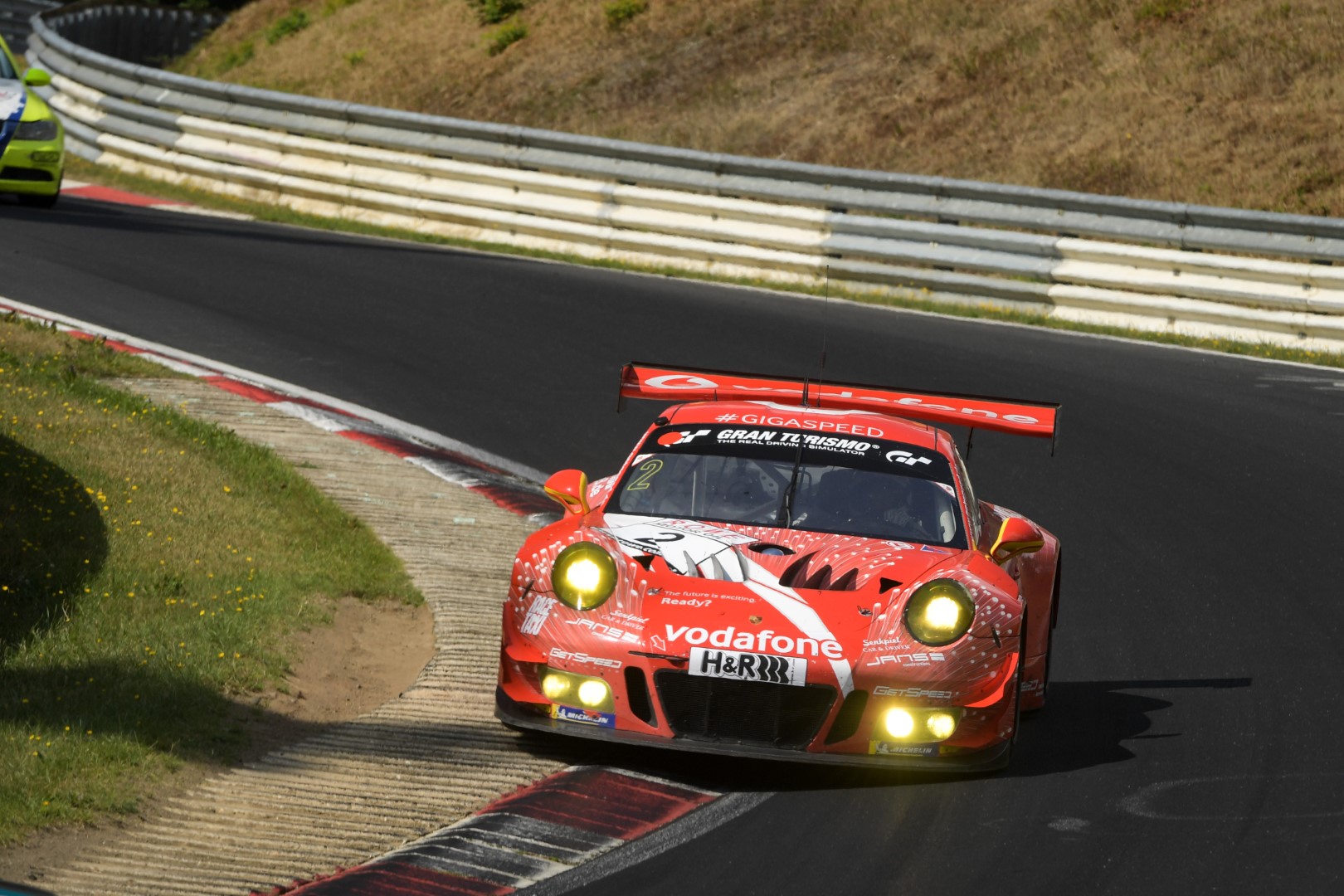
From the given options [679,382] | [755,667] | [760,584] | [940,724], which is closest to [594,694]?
[755,667]

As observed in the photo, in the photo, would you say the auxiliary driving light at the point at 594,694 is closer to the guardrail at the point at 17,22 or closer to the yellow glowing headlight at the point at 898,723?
the yellow glowing headlight at the point at 898,723

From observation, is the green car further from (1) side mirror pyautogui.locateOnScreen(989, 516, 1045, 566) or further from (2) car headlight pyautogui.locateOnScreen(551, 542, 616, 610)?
(1) side mirror pyautogui.locateOnScreen(989, 516, 1045, 566)

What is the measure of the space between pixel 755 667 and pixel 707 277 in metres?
12.0

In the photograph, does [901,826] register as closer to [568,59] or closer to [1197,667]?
[1197,667]

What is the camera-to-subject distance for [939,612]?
6605 mm

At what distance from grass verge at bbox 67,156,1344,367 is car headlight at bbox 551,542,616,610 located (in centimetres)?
757

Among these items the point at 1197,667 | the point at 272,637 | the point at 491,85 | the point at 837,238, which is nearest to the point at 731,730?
the point at 272,637

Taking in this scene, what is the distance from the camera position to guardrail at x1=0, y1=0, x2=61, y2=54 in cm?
3603

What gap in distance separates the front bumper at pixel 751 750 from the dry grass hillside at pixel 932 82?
1375 centimetres

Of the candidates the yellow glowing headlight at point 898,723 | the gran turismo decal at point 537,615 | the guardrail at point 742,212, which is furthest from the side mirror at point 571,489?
the guardrail at point 742,212

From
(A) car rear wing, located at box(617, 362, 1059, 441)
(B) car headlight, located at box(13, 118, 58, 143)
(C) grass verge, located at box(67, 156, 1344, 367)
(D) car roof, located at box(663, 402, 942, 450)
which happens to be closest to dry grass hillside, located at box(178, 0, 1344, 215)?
(C) grass verge, located at box(67, 156, 1344, 367)

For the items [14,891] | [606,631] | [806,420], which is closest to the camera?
[14,891]

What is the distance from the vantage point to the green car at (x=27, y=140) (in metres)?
17.8

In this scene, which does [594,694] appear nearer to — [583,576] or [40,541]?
[583,576]
